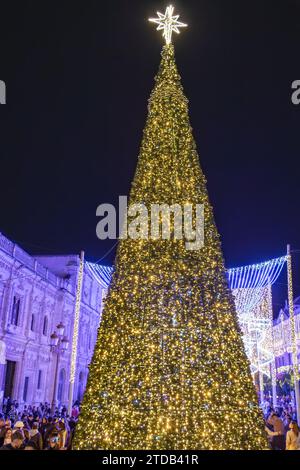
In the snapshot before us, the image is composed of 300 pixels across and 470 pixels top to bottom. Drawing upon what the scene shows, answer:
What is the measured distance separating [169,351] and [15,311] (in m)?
22.1

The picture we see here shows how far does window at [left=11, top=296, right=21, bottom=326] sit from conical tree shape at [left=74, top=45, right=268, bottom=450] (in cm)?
2086

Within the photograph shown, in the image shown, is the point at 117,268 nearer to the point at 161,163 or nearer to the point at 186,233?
the point at 186,233

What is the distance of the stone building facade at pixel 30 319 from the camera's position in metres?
25.8

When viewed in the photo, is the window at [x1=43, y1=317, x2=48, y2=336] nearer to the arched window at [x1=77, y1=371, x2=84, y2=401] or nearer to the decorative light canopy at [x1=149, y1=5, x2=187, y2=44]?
the arched window at [x1=77, y1=371, x2=84, y2=401]

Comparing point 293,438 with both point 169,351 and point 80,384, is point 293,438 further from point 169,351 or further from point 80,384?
point 80,384

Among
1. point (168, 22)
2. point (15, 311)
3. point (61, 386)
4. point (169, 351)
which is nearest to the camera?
point (169, 351)

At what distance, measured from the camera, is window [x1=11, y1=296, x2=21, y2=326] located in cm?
2731

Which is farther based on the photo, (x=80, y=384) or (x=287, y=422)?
(x=80, y=384)

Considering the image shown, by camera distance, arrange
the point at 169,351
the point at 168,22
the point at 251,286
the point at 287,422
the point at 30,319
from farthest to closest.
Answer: the point at 30,319, the point at 251,286, the point at 287,422, the point at 168,22, the point at 169,351

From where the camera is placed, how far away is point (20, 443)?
7594mm

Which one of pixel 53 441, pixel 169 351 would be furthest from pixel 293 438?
pixel 53 441

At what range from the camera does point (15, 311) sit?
27656 mm

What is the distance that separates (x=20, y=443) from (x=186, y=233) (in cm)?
463
